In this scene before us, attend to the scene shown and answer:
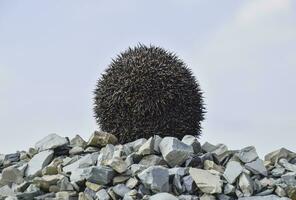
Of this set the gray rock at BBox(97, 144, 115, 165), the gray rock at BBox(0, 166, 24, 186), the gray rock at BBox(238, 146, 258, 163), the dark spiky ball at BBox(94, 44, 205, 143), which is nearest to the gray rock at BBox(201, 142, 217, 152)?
the gray rock at BBox(238, 146, 258, 163)

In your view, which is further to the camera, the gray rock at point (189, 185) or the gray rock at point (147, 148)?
the gray rock at point (147, 148)

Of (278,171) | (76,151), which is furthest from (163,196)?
(76,151)

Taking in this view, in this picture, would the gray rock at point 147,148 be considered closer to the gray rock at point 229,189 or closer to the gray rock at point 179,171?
the gray rock at point 179,171

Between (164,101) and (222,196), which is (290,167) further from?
(164,101)

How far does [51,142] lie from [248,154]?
3.10m

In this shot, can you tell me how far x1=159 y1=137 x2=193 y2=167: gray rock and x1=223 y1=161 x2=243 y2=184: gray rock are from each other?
1.89 ft

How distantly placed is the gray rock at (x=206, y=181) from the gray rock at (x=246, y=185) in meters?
0.28

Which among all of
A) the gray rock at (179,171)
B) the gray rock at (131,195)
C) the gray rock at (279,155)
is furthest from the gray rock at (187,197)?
the gray rock at (279,155)

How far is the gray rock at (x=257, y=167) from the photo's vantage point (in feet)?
23.7

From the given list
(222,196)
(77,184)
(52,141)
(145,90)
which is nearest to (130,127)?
(145,90)

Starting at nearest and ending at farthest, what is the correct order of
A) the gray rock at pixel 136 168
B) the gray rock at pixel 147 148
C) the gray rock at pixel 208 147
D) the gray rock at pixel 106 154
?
the gray rock at pixel 136 168, the gray rock at pixel 147 148, the gray rock at pixel 106 154, the gray rock at pixel 208 147

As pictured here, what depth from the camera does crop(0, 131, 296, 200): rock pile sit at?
6641 millimetres

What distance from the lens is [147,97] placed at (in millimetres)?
8555

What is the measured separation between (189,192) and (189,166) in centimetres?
55
